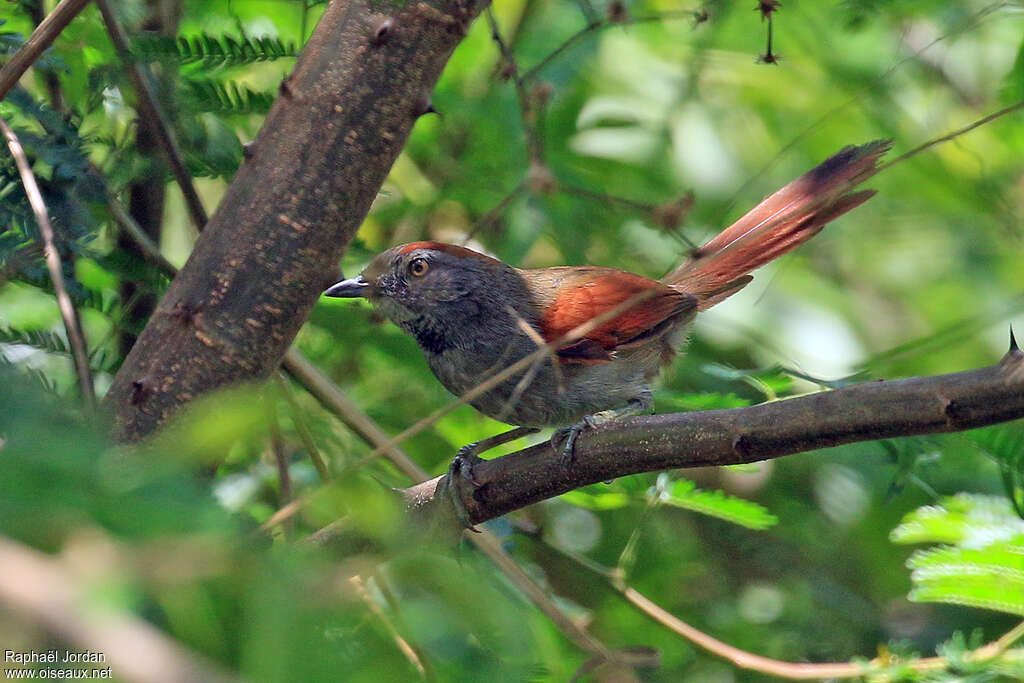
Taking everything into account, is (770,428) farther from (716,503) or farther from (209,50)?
(209,50)

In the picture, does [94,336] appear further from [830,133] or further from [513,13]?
[830,133]

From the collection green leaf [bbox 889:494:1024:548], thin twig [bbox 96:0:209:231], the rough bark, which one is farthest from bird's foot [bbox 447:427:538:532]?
green leaf [bbox 889:494:1024:548]

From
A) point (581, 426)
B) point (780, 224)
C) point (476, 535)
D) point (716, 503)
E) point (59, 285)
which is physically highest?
point (780, 224)

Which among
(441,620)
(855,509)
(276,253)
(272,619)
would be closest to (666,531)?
(855,509)

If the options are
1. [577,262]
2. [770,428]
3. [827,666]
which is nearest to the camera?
[770,428]

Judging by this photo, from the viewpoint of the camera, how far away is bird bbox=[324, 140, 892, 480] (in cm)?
332

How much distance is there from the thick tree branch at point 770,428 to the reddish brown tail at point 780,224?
97 centimetres

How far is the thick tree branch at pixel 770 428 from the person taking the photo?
5.48 feet

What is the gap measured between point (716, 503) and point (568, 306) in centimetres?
88

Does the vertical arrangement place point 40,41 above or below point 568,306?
below

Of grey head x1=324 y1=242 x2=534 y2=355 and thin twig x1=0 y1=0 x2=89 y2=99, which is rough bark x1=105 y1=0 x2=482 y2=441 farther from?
grey head x1=324 y1=242 x2=534 y2=355

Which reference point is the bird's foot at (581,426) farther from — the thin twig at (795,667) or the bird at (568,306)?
the thin twig at (795,667)

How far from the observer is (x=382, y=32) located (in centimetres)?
264

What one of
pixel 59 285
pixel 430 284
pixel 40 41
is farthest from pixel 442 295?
pixel 40 41
